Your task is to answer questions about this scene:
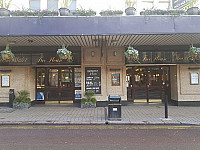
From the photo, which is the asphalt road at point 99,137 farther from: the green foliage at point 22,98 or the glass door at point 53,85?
the glass door at point 53,85

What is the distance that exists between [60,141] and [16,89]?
23.9ft

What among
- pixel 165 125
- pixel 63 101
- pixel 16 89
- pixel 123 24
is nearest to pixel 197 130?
pixel 165 125

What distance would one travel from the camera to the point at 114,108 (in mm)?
7344

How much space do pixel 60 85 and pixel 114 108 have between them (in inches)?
229

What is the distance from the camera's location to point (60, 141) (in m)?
5.00

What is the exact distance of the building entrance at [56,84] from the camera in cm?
1192

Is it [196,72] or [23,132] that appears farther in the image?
[196,72]

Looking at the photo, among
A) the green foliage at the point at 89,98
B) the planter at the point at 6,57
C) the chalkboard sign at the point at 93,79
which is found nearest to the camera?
the planter at the point at 6,57

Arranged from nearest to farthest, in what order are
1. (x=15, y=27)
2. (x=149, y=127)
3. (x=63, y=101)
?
(x=149, y=127) < (x=15, y=27) < (x=63, y=101)

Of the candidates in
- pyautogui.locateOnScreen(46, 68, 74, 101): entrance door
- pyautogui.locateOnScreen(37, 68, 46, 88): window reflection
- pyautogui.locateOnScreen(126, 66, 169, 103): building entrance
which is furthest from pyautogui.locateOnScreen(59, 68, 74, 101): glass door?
pyautogui.locateOnScreen(126, 66, 169, 103): building entrance

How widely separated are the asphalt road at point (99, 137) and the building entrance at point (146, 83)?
554 centimetres

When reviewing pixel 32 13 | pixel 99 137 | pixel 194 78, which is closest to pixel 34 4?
pixel 32 13

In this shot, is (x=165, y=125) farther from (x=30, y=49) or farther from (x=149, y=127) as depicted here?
(x=30, y=49)

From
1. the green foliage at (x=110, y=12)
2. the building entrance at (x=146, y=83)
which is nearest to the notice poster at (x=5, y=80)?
the green foliage at (x=110, y=12)
